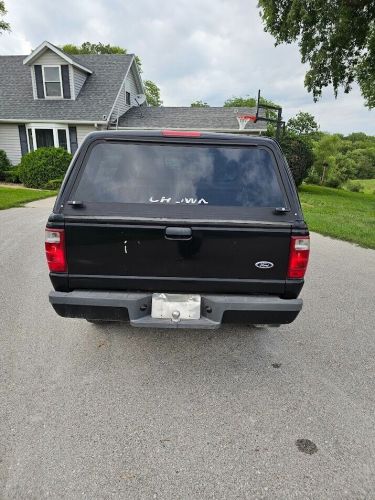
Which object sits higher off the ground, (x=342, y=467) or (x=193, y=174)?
(x=193, y=174)

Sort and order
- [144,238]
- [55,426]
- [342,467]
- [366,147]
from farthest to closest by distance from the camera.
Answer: [366,147]
[144,238]
[55,426]
[342,467]

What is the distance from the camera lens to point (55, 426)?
7.27ft

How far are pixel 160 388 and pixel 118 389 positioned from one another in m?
0.34

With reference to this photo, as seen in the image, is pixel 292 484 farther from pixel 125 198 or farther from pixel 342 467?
pixel 125 198

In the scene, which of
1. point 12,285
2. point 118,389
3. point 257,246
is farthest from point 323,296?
point 12,285

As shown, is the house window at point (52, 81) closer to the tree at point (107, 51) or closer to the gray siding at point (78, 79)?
the gray siding at point (78, 79)

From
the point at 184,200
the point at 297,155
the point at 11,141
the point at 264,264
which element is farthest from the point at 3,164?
the point at 264,264

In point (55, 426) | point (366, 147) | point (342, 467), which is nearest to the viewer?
point (342, 467)

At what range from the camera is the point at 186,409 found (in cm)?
241

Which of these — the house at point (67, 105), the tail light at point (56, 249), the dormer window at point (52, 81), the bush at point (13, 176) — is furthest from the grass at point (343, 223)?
the dormer window at point (52, 81)

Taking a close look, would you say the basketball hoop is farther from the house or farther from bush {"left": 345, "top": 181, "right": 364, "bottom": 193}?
bush {"left": 345, "top": 181, "right": 364, "bottom": 193}

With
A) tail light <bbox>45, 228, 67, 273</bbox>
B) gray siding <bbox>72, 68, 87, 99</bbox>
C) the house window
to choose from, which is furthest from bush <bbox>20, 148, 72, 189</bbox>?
tail light <bbox>45, 228, 67, 273</bbox>

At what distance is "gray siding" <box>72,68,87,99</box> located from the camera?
18062 mm

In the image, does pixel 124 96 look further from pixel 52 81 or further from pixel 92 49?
pixel 92 49
